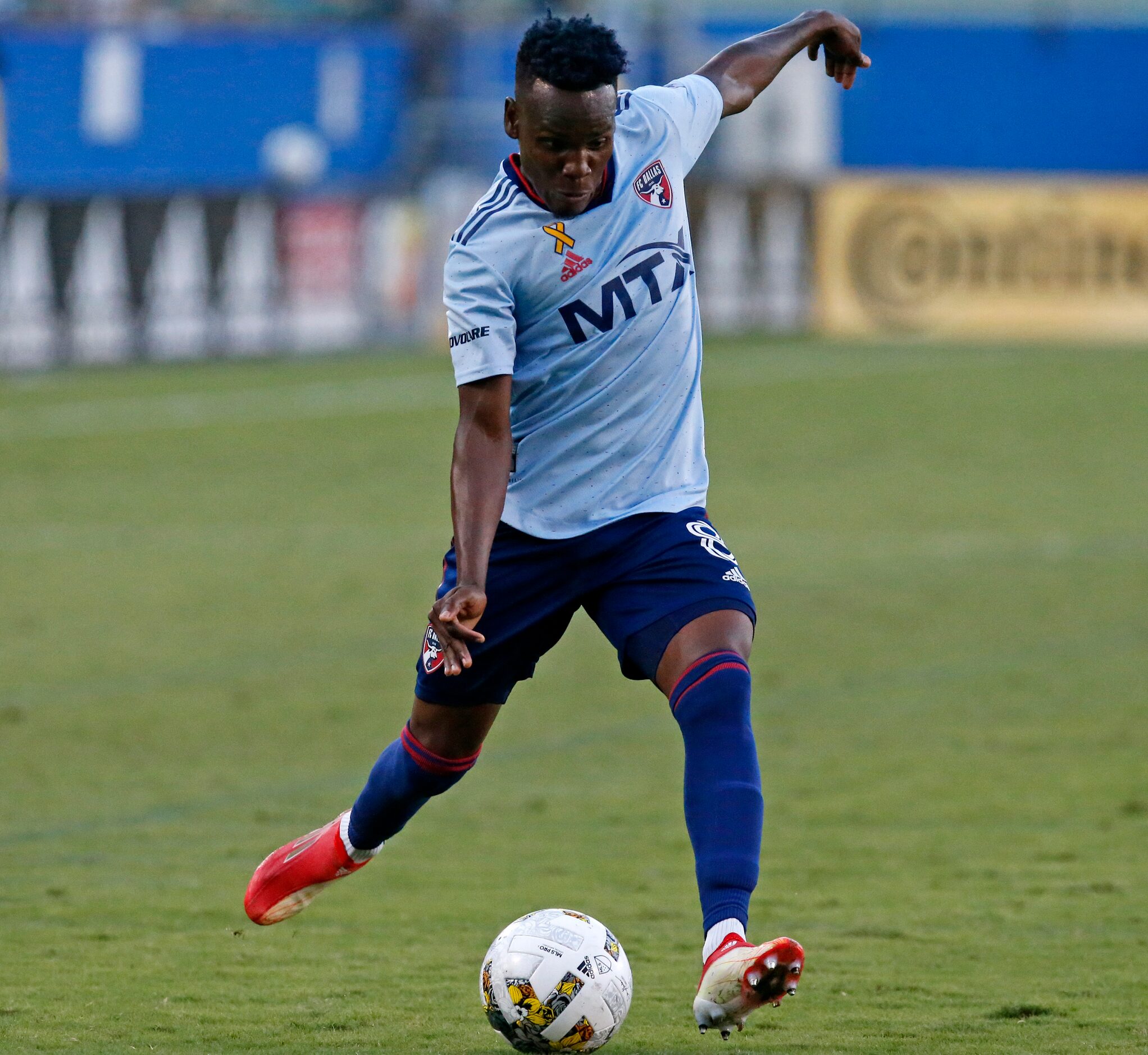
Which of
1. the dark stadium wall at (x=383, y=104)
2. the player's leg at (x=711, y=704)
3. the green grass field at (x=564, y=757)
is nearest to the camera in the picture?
the player's leg at (x=711, y=704)

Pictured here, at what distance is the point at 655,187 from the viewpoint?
A: 4770mm

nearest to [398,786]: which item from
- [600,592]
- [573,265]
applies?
[600,592]

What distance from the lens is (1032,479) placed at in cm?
1516

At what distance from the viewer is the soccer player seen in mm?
4430

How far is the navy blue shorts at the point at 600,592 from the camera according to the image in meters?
4.63

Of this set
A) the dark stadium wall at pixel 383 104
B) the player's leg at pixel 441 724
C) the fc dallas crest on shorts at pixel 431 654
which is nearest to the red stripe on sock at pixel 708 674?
the player's leg at pixel 441 724

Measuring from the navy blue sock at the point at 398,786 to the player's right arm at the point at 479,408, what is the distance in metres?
0.55

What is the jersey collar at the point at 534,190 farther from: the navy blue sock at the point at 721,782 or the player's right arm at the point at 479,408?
the navy blue sock at the point at 721,782

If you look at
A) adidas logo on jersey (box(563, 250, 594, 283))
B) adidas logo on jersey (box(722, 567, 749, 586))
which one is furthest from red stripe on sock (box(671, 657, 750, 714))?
adidas logo on jersey (box(563, 250, 594, 283))

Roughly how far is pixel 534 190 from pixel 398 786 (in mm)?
1482

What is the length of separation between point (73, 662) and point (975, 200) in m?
18.9

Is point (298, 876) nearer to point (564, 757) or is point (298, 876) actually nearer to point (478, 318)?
point (478, 318)

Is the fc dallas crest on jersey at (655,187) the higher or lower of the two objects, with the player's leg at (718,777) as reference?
higher

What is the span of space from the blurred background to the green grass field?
6.04 metres
